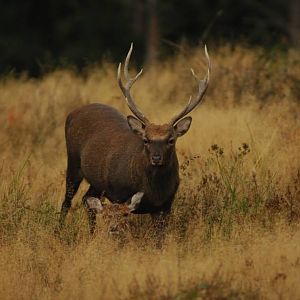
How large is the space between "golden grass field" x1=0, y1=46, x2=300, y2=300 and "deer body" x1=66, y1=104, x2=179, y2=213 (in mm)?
292

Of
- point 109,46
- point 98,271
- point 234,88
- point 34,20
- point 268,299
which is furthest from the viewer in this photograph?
point 34,20

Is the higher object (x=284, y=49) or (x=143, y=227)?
(x=284, y=49)

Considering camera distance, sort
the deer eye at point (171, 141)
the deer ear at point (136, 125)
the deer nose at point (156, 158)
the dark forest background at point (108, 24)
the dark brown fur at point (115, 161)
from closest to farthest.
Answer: the deer nose at point (156, 158), the deer eye at point (171, 141), the dark brown fur at point (115, 161), the deer ear at point (136, 125), the dark forest background at point (108, 24)

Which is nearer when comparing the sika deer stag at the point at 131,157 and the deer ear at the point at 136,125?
the sika deer stag at the point at 131,157

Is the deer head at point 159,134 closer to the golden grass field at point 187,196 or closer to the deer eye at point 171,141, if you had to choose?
the deer eye at point 171,141

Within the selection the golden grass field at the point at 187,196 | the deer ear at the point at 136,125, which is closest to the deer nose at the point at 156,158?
the deer ear at the point at 136,125

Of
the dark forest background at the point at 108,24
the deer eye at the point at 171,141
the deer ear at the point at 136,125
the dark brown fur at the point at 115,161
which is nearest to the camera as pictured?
the deer eye at the point at 171,141

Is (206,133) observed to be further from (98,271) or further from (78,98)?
(98,271)

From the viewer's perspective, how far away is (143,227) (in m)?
9.30

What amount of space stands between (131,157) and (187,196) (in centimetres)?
80

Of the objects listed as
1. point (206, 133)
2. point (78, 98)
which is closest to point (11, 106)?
point (78, 98)

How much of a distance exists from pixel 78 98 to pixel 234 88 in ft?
6.50

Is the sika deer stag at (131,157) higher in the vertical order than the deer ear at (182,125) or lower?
lower

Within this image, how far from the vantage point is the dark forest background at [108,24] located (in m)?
25.3
